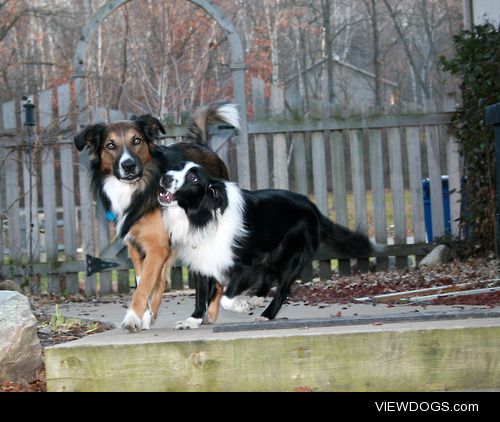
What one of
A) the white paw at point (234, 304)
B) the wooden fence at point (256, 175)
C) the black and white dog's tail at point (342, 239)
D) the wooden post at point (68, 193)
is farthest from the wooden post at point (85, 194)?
the white paw at point (234, 304)

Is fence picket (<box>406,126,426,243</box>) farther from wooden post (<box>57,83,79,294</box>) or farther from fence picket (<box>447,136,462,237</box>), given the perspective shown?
wooden post (<box>57,83,79,294</box>)

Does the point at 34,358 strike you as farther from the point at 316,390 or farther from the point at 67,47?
the point at 67,47

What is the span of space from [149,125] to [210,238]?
100 centimetres

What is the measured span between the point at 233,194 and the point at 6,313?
1.76 metres

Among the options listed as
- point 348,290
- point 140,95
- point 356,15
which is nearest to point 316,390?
point 348,290

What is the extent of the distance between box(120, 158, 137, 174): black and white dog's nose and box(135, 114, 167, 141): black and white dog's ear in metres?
0.30

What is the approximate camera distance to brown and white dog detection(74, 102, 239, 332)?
5.74 meters

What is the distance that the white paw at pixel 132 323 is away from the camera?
17.4ft

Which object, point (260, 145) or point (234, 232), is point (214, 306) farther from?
point (260, 145)

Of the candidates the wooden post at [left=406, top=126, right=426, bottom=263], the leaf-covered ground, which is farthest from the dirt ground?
the wooden post at [left=406, top=126, right=426, bottom=263]

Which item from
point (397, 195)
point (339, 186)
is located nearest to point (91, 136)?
point (339, 186)

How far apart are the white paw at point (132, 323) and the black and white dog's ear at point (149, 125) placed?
1335mm

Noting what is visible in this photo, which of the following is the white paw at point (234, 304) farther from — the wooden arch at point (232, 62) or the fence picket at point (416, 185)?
the fence picket at point (416, 185)

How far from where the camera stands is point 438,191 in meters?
10.2
